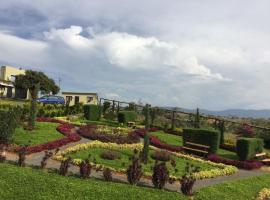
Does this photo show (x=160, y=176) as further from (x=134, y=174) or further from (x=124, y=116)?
(x=124, y=116)

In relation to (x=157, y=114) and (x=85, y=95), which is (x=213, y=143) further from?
(x=85, y=95)

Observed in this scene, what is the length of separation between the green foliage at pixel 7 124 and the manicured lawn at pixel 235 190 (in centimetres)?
971

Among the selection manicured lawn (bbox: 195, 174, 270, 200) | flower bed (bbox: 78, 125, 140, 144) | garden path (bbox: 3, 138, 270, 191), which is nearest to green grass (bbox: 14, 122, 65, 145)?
garden path (bbox: 3, 138, 270, 191)

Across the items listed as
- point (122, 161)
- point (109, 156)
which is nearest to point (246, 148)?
point (122, 161)

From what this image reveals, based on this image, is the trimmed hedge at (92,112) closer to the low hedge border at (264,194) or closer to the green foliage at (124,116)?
the green foliage at (124,116)

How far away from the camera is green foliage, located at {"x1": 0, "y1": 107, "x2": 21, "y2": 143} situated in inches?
755

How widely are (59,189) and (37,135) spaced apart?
1082cm

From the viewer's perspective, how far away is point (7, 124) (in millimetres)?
19250

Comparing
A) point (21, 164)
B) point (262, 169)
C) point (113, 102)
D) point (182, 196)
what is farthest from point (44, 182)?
point (113, 102)

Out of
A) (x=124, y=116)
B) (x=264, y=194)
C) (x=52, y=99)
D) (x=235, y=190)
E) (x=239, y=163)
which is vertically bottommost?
(x=264, y=194)

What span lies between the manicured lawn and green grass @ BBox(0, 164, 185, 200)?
1.54 metres

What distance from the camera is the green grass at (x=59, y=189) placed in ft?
36.1

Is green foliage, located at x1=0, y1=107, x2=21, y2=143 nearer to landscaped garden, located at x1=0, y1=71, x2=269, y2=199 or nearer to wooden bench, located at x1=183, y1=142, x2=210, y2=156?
A: landscaped garden, located at x1=0, y1=71, x2=269, y2=199

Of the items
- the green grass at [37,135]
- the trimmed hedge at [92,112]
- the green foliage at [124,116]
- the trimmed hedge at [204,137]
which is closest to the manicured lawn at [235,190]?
the trimmed hedge at [204,137]
